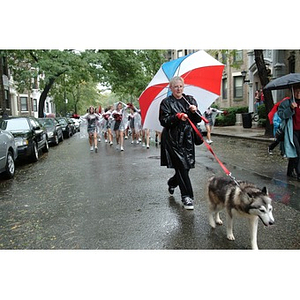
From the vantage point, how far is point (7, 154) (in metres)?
8.55

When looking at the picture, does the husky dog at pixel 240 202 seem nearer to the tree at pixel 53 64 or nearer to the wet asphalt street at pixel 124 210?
the wet asphalt street at pixel 124 210

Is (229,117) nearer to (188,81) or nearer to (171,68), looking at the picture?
(188,81)

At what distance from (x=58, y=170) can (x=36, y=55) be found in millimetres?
18185

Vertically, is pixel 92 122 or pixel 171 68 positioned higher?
pixel 171 68

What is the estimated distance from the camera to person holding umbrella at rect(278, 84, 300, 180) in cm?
719

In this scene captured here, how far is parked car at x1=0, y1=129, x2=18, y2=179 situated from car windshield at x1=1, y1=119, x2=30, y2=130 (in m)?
2.81

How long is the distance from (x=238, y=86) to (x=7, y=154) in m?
28.6

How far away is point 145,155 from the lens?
39.9 ft

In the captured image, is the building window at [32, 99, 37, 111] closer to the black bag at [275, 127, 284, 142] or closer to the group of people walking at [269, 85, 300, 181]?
the black bag at [275, 127, 284, 142]

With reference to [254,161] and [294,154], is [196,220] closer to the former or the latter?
[294,154]

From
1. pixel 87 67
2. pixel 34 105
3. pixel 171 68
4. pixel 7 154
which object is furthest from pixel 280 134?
pixel 34 105

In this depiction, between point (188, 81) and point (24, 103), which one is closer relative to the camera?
point (188, 81)

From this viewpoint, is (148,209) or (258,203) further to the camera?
(148,209)

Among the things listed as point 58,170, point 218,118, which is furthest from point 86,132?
point 218,118
